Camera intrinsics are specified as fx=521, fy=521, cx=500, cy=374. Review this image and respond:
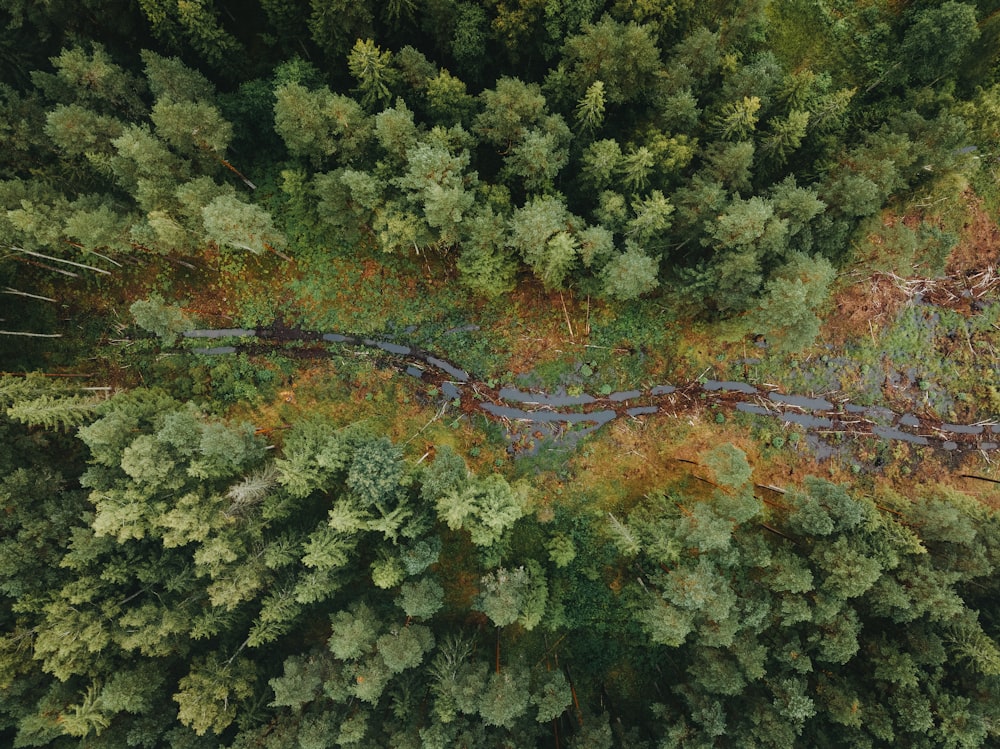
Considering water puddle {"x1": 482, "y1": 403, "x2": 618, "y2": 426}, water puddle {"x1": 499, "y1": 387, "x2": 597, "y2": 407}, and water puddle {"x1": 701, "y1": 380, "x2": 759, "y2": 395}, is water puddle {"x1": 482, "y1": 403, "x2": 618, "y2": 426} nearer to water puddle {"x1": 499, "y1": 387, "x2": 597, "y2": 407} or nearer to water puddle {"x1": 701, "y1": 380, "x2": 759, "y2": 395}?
water puddle {"x1": 499, "y1": 387, "x2": 597, "y2": 407}

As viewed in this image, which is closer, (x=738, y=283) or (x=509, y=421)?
(x=738, y=283)

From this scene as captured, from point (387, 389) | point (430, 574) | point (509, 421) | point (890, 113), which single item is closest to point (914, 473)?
point (890, 113)

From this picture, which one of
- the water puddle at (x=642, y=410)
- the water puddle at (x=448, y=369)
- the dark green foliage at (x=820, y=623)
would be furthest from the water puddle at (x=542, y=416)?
the dark green foliage at (x=820, y=623)

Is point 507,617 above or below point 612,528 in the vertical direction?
below

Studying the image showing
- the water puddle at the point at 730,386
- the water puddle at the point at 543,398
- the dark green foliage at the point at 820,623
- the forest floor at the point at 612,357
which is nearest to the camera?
the dark green foliage at the point at 820,623

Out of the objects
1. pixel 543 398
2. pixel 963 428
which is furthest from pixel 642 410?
pixel 963 428

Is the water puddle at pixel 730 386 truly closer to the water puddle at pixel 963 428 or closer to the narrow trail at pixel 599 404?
the narrow trail at pixel 599 404

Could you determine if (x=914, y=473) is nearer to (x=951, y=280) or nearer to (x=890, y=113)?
(x=951, y=280)

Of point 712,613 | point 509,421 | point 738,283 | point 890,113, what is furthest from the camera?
point 509,421
